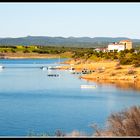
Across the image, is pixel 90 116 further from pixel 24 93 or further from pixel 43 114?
pixel 24 93

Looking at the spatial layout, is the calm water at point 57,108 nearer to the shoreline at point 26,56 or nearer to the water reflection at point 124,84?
the water reflection at point 124,84

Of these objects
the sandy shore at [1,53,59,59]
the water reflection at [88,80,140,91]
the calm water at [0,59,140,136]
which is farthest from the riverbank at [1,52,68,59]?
the calm water at [0,59,140,136]

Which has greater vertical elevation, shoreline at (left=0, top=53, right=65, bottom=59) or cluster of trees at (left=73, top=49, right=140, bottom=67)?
cluster of trees at (left=73, top=49, right=140, bottom=67)

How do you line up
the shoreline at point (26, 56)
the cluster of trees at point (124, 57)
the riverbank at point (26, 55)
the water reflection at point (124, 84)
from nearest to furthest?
the water reflection at point (124, 84) → the cluster of trees at point (124, 57) → the riverbank at point (26, 55) → the shoreline at point (26, 56)

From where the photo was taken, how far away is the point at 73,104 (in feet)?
56.6

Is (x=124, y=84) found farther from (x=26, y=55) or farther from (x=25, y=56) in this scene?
(x=25, y=56)

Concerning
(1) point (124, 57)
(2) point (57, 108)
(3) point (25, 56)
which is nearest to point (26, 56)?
(3) point (25, 56)

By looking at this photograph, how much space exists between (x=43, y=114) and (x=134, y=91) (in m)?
9.38

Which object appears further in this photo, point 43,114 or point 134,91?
point 134,91

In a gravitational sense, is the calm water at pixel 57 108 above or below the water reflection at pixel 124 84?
above

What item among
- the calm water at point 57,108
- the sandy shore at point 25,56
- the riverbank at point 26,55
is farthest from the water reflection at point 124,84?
the sandy shore at point 25,56

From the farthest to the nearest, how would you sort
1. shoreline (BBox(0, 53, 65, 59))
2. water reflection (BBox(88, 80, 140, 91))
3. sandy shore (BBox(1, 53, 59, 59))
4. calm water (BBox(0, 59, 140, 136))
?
1. sandy shore (BBox(1, 53, 59, 59))
2. shoreline (BBox(0, 53, 65, 59))
3. water reflection (BBox(88, 80, 140, 91))
4. calm water (BBox(0, 59, 140, 136))

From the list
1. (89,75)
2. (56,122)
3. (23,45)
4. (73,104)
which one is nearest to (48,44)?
(23,45)

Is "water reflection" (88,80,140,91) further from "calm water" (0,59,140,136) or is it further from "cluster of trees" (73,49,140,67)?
"cluster of trees" (73,49,140,67)
